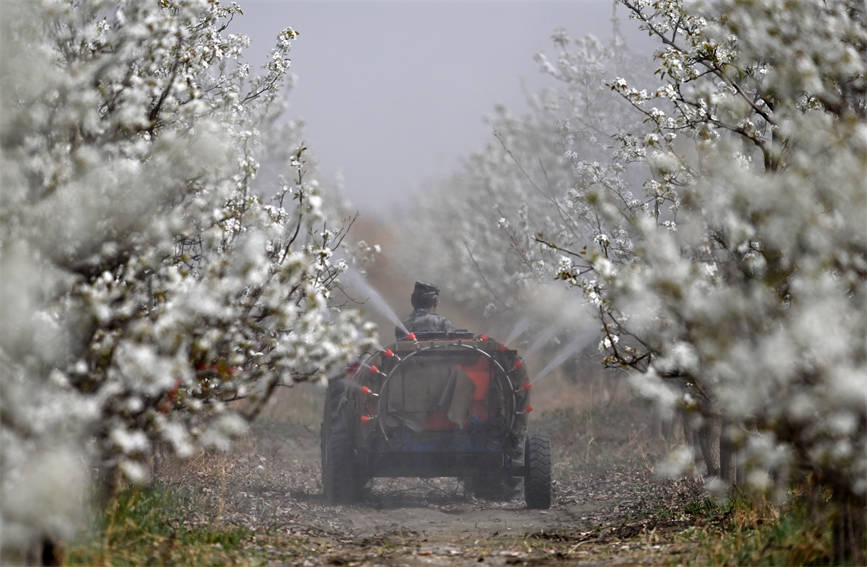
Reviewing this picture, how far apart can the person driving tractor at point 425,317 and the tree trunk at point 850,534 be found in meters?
8.15

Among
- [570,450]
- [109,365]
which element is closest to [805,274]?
[109,365]

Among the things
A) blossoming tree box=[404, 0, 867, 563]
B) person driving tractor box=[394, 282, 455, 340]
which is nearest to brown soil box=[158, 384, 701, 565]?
blossoming tree box=[404, 0, 867, 563]

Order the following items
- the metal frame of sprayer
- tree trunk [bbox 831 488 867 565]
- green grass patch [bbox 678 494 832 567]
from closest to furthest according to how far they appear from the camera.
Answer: tree trunk [bbox 831 488 867 565]
green grass patch [bbox 678 494 832 567]
the metal frame of sprayer

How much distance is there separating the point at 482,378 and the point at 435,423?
83cm

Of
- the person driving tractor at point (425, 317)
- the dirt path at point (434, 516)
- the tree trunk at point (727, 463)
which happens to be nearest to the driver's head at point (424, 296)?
the person driving tractor at point (425, 317)

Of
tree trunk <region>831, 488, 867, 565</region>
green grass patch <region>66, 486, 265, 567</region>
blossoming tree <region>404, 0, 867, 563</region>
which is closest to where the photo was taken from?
blossoming tree <region>404, 0, 867, 563</region>

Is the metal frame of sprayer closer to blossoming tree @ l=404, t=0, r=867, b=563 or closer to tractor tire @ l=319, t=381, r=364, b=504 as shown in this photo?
tractor tire @ l=319, t=381, r=364, b=504

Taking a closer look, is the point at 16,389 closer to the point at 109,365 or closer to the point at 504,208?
the point at 109,365

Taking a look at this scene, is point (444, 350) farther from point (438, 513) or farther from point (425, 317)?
point (438, 513)

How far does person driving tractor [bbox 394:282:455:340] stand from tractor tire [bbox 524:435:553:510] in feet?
7.53

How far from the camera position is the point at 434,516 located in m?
12.5

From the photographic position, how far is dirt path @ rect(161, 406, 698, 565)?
904 centimetres

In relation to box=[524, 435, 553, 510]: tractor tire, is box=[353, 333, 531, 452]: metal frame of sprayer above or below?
above

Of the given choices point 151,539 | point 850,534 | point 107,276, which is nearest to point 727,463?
point 850,534
